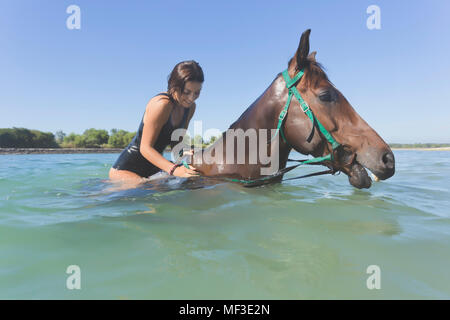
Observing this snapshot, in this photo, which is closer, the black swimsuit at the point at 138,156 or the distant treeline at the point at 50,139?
the black swimsuit at the point at 138,156

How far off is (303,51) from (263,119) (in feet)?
Result: 2.96

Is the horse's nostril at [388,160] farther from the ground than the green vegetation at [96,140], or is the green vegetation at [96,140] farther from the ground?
the green vegetation at [96,140]

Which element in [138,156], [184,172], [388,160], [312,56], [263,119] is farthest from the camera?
[138,156]

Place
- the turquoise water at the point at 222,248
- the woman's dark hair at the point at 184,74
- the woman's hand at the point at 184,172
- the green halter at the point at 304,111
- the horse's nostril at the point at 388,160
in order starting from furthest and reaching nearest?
the woman's dark hair at the point at 184,74, the woman's hand at the point at 184,172, the green halter at the point at 304,111, the horse's nostril at the point at 388,160, the turquoise water at the point at 222,248

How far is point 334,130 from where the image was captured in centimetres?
283

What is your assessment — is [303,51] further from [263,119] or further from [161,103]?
[161,103]

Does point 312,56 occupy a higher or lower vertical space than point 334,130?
higher

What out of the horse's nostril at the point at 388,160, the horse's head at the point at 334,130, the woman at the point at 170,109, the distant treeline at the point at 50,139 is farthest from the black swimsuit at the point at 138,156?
the distant treeline at the point at 50,139

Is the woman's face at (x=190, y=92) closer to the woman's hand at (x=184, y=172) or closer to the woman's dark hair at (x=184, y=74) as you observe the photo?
the woman's dark hair at (x=184, y=74)

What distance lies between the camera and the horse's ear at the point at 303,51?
278 centimetres

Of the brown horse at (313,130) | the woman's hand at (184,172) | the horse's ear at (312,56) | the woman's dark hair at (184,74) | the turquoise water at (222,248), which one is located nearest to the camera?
the turquoise water at (222,248)

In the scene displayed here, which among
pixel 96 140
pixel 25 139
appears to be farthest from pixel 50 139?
pixel 96 140
